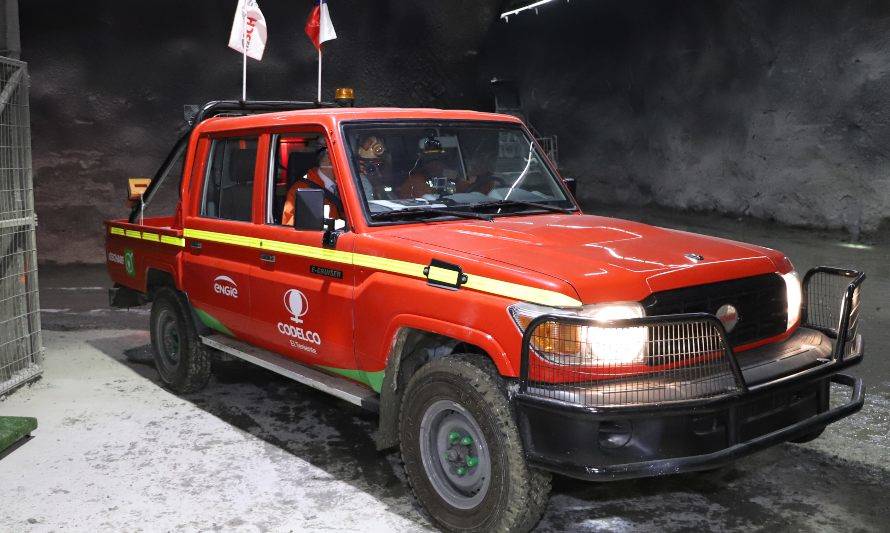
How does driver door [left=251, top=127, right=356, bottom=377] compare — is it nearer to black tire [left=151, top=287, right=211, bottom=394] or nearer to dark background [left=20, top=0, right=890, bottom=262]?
black tire [left=151, top=287, right=211, bottom=394]

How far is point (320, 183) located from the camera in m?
5.08

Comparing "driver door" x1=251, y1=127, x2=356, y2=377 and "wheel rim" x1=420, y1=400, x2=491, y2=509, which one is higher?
"driver door" x1=251, y1=127, x2=356, y2=377

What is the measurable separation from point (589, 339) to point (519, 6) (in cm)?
1321

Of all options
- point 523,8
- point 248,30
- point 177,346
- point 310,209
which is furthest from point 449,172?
point 523,8

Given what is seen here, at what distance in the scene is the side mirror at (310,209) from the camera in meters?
4.46

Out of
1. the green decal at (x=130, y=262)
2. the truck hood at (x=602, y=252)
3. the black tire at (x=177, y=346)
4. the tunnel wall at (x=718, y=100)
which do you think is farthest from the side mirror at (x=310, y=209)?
the tunnel wall at (x=718, y=100)

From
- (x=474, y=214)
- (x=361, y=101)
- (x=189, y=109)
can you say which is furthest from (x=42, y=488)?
(x=361, y=101)

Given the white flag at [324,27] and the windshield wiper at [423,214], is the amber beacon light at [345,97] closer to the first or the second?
the windshield wiper at [423,214]

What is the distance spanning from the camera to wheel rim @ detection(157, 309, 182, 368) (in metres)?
6.54

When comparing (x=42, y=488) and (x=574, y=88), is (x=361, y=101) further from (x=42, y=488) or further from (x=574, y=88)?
(x=42, y=488)

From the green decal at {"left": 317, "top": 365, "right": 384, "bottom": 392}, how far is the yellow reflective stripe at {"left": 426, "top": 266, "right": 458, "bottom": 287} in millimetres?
689

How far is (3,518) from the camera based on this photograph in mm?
4297

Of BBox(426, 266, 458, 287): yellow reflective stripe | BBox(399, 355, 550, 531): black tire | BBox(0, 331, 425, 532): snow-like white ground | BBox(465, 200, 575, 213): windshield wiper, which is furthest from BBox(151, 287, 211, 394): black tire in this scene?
BBox(426, 266, 458, 287): yellow reflective stripe

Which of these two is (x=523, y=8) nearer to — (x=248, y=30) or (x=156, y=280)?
(x=248, y=30)
